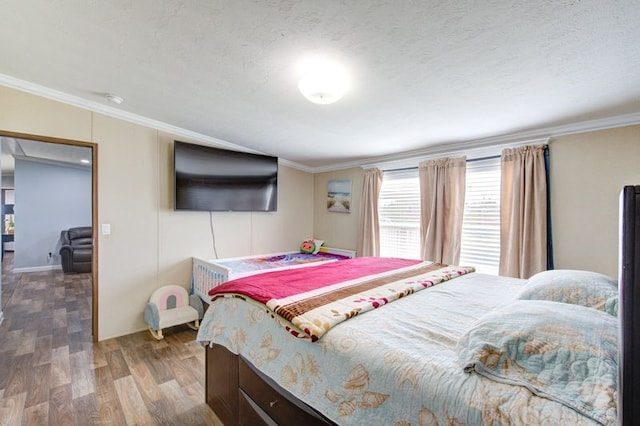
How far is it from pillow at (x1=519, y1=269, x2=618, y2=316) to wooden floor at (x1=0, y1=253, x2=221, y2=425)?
2126 millimetres

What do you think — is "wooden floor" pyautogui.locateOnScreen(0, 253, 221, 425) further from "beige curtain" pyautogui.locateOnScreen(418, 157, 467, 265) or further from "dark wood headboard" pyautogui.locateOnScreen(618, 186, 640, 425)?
"beige curtain" pyautogui.locateOnScreen(418, 157, 467, 265)

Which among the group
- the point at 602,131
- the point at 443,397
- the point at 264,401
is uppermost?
the point at 602,131

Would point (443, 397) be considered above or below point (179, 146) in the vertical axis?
below

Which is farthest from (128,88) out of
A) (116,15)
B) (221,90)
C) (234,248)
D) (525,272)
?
(525,272)

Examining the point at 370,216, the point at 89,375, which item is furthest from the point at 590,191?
the point at 89,375

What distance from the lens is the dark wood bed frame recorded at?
0.44m

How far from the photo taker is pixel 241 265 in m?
3.55

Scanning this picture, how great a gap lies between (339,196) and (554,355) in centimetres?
396

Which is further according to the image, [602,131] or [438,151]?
[438,151]

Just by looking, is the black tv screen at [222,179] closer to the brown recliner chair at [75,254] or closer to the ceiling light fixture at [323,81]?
the ceiling light fixture at [323,81]

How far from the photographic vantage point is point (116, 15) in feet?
5.21

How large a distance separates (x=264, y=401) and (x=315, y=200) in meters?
3.91

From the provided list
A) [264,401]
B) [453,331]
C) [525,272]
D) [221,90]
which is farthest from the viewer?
[525,272]

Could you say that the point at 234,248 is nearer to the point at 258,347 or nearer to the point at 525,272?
the point at 258,347
